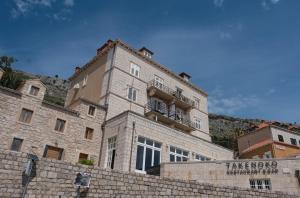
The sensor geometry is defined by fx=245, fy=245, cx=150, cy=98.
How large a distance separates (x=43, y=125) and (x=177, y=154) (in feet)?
40.3

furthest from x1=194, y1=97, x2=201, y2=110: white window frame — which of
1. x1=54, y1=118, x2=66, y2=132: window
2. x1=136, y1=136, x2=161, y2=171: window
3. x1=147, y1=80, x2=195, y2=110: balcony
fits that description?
x1=54, y1=118, x2=66, y2=132: window

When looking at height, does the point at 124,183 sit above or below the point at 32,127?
below

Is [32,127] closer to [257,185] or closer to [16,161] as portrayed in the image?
[16,161]

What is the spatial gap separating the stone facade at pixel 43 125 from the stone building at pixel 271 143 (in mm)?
24134

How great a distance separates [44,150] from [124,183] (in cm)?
1181

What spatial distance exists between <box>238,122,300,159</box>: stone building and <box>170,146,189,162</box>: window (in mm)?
16405

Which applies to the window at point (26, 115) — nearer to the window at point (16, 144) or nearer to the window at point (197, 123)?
the window at point (16, 144)

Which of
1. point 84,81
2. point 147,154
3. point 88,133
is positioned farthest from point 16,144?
point 84,81

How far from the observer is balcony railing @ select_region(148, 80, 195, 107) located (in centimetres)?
3078

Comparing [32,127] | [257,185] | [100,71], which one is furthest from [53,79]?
[257,185]

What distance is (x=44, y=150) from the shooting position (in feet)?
65.7

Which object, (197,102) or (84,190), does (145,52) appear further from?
(84,190)

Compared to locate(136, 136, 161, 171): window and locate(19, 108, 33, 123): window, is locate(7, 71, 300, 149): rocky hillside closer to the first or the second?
locate(136, 136, 161, 171): window

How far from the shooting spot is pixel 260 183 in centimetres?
1847
